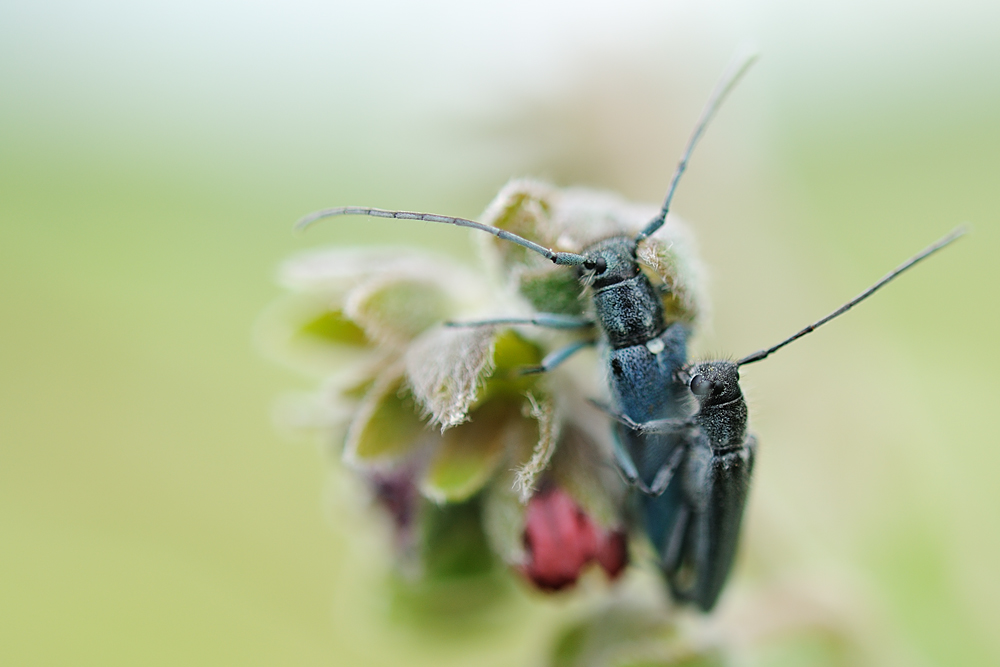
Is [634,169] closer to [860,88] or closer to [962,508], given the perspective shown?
[962,508]

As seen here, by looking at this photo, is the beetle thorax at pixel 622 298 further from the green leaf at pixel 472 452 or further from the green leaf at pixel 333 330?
the green leaf at pixel 333 330

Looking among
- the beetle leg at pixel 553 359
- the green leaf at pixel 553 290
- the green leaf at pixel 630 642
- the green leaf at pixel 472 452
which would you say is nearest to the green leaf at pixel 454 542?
the green leaf at pixel 472 452

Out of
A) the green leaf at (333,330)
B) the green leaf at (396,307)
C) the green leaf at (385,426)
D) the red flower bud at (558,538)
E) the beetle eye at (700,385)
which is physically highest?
the green leaf at (333,330)

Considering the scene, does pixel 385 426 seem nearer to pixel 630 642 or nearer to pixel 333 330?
pixel 333 330

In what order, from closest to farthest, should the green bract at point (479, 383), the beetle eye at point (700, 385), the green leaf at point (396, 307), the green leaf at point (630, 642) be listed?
1. the beetle eye at point (700, 385)
2. the green bract at point (479, 383)
3. the green leaf at point (396, 307)
4. the green leaf at point (630, 642)

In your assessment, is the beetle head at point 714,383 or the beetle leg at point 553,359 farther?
the beetle leg at point 553,359

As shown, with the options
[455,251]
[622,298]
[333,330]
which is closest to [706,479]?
[622,298]
